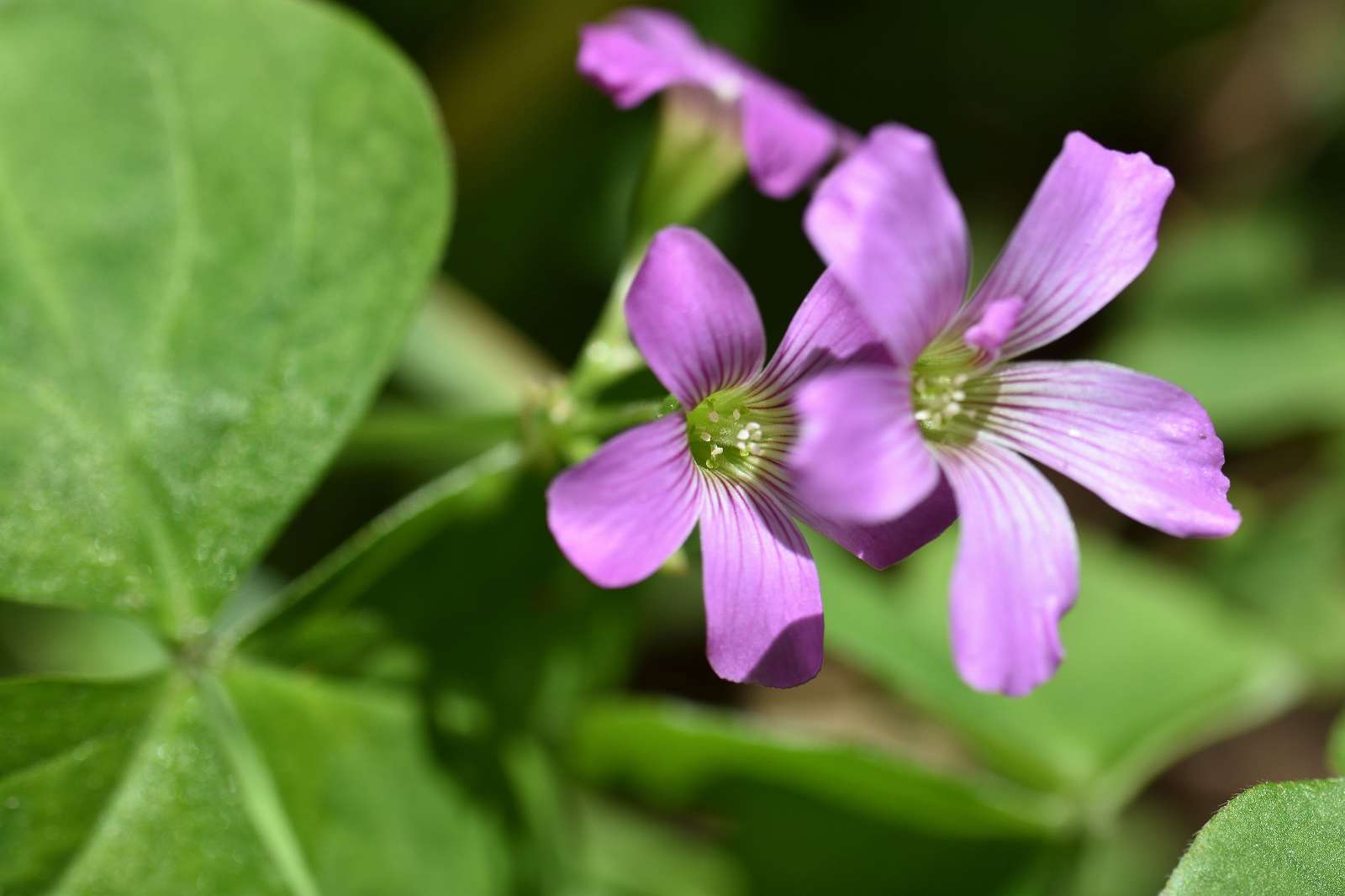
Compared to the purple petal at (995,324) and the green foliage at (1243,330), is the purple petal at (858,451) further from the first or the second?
the green foliage at (1243,330)

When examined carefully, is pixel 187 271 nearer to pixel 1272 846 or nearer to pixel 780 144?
pixel 780 144

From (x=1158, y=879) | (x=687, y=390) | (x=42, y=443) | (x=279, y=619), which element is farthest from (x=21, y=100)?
(x=1158, y=879)

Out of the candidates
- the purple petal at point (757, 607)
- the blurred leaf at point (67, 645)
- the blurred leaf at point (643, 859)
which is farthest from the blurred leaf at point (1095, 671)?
the blurred leaf at point (67, 645)

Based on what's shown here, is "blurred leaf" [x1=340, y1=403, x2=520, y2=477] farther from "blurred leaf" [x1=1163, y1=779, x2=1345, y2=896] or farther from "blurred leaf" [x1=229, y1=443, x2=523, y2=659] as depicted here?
"blurred leaf" [x1=1163, y1=779, x2=1345, y2=896]

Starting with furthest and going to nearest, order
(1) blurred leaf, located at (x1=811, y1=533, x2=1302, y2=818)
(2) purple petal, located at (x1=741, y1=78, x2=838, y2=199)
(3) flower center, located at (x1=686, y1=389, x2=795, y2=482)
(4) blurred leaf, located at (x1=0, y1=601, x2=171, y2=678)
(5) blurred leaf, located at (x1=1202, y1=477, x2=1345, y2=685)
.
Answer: (5) blurred leaf, located at (x1=1202, y1=477, x2=1345, y2=685)
(4) blurred leaf, located at (x1=0, y1=601, x2=171, y2=678)
(1) blurred leaf, located at (x1=811, y1=533, x2=1302, y2=818)
(2) purple petal, located at (x1=741, y1=78, x2=838, y2=199)
(3) flower center, located at (x1=686, y1=389, x2=795, y2=482)

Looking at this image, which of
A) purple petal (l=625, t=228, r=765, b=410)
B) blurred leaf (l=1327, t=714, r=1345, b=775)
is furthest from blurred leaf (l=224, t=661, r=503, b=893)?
blurred leaf (l=1327, t=714, r=1345, b=775)

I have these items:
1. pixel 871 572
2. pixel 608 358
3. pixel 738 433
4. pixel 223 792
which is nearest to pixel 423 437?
pixel 608 358
